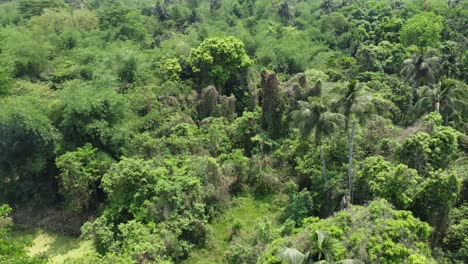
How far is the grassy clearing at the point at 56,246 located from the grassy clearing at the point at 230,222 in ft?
19.0

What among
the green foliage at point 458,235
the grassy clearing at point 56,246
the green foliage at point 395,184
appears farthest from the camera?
the grassy clearing at point 56,246

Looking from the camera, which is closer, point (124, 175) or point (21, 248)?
point (21, 248)

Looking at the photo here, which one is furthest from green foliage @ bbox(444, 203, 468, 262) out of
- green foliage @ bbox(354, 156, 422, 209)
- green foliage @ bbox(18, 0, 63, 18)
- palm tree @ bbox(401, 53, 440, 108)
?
green foliage @ bbox(18, 0, 63, 18)

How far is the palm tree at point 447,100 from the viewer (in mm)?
25047

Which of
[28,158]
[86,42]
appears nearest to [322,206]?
[28,158]

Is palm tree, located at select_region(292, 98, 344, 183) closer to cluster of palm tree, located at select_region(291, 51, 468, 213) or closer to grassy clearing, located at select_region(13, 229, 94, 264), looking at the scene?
cluster of palm tree, located at select_region(291, 51, 468, 213)

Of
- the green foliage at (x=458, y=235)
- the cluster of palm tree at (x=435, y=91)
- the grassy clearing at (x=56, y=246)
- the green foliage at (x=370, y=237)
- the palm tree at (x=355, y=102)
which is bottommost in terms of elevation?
the grassy clearing at (x=56, y=246)

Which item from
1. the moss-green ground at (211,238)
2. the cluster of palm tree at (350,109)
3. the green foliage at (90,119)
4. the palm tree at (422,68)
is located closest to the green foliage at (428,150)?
the cluster of palm tree at (350,109)

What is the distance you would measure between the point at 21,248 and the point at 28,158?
1049 cm

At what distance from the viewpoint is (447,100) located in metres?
25.2

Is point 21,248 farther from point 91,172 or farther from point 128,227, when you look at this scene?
point 91,172

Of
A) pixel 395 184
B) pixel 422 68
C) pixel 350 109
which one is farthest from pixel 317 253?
pixel 422 68

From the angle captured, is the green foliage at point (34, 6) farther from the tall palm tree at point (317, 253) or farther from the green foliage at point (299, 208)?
the tall palm tree at point (317, 253)

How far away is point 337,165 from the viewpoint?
22.6m
